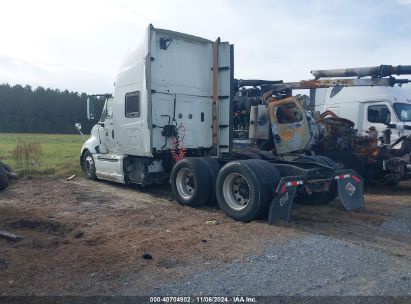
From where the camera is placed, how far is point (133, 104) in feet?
33.4

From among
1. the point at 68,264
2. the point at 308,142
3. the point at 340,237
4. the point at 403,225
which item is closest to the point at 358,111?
the point at 308,142

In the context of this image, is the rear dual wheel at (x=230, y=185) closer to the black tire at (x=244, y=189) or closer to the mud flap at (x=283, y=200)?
the black tire at (x=244, y=189)

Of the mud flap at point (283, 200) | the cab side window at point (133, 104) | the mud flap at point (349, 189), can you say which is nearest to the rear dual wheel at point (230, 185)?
the mud flap at point (283, 200)

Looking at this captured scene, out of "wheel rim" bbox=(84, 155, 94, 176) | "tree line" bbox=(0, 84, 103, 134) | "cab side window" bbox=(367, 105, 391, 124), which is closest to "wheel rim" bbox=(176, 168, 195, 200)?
"wheel rim" bbox=(84, 155, 94, 176)

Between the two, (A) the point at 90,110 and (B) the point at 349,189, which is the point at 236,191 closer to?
(B) the point at 349,189

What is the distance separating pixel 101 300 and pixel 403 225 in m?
5.24

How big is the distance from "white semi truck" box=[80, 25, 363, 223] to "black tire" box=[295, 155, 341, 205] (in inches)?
0.8

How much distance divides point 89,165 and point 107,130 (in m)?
1.69

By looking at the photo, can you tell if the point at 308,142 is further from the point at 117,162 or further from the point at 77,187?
the point at 77,187

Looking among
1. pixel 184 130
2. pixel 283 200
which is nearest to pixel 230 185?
pixel 283 200

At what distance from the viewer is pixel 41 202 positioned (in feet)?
30.1

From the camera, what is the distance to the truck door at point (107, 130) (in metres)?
11.5

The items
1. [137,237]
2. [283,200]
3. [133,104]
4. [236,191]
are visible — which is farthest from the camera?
[133,104]

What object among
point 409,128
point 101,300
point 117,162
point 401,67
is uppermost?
point 401,67
